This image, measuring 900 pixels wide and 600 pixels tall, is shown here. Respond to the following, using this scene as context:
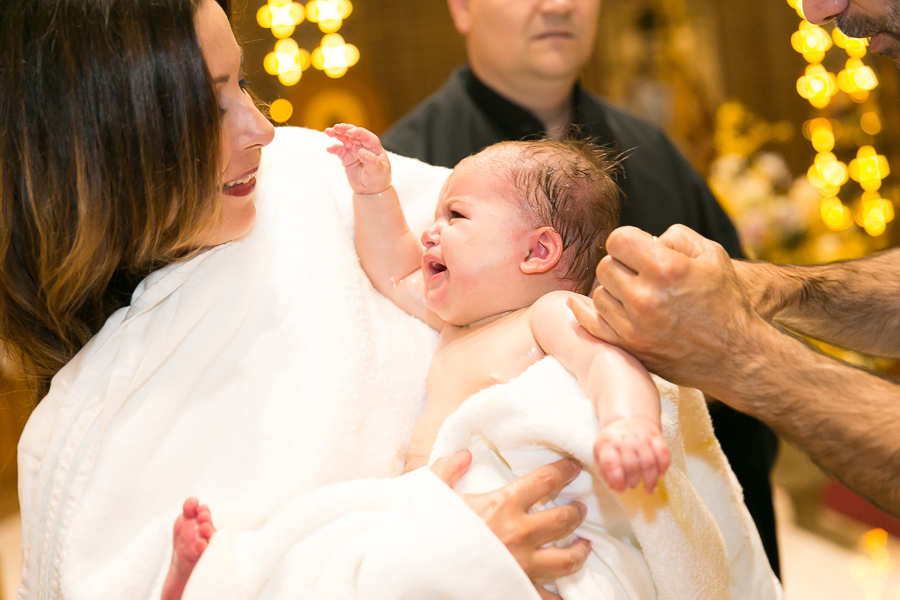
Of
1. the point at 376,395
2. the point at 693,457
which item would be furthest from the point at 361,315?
the point at 693,457

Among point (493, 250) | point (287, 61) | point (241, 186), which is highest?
point (241, 186)

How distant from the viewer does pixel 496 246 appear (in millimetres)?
1278

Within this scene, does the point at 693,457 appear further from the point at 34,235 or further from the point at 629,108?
the point at 629,108

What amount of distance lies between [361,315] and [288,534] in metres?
0.45

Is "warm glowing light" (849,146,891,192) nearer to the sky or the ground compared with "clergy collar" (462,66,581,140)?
nearer to the ground

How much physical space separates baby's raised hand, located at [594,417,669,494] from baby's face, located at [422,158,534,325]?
18.0 inches

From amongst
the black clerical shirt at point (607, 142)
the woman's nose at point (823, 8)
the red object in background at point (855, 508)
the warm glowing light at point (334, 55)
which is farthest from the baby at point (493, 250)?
the warm glowing light at point (334, 55)

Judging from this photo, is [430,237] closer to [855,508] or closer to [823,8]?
[823,8]

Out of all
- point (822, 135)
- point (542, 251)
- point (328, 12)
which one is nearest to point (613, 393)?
point (542, 251)

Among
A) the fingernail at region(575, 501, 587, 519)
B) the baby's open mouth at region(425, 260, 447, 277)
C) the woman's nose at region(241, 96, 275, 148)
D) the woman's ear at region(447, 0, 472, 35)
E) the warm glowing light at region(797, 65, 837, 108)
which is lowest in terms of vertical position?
the warm glowing light at region(797, 65, 837, 108)

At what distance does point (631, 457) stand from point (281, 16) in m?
4.35

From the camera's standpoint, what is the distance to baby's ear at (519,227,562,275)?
1266mm

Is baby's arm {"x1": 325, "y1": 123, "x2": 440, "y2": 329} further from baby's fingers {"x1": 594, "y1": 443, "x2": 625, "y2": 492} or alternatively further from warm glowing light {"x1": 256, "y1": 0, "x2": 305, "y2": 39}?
warm glowing light {"x1": 256, "y1": 0, "x2": 305, "y2": 39}

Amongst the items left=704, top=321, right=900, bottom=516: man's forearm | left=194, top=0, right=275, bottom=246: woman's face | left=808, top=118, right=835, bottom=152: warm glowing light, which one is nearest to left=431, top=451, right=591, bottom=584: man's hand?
left=704, top=321, right=900, bottom=516: man's forearm
